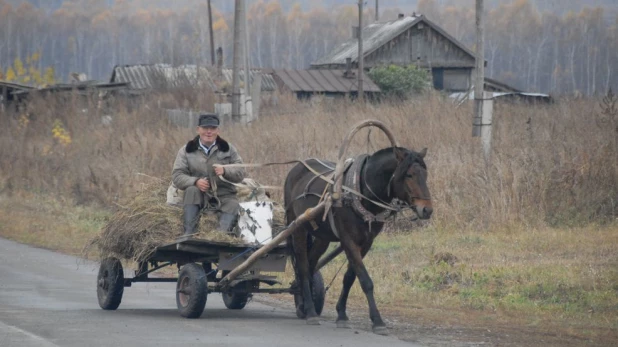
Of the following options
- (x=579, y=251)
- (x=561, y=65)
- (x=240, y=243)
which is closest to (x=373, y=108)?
(x=579, y=251)

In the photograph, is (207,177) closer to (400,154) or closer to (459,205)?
(400,154)

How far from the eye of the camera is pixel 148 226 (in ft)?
38.5

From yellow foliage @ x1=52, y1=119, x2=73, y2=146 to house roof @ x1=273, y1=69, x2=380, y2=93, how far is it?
14.9m

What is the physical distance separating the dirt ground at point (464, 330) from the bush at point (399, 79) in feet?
115

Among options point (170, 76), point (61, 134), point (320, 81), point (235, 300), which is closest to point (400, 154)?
point (235, 300)

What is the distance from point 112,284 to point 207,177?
168 cm

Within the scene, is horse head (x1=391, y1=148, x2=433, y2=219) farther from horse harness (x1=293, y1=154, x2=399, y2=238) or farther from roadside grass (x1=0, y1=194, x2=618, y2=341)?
roadside grass (x1=0, y1=194, x2=618, y2=341)

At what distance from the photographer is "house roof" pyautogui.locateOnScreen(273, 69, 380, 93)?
51.0m

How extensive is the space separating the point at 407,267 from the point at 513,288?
2.52 meters

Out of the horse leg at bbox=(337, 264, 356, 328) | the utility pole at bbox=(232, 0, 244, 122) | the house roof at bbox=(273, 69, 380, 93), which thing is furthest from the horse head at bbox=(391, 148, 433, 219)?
the house roof at bbox=(273, 69, 380, 93)

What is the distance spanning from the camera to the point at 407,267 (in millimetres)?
15406

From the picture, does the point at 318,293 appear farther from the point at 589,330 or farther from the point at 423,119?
the point at 423,119

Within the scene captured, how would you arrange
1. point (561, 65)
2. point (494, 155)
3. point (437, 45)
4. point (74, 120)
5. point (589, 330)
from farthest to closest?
point (561, 65)
point (437, 45)
point (74, 120)
point (494, 155)
point (589, 330)

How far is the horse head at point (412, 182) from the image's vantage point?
9922 millimetres
